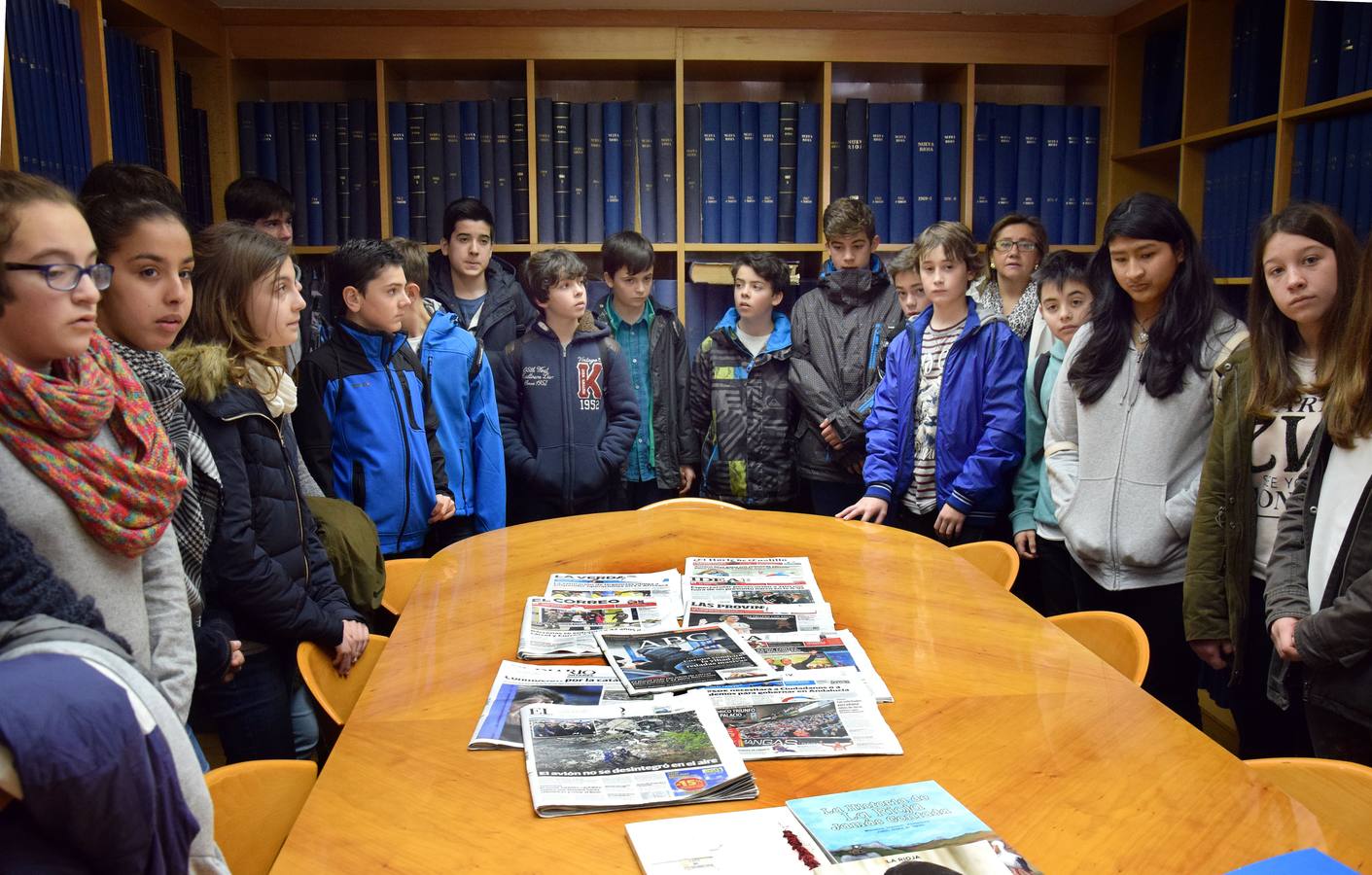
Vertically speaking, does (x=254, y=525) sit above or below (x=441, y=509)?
above

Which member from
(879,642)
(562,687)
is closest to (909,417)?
(879,642)

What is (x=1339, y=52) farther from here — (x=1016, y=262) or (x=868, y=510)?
(x=868, y=510)

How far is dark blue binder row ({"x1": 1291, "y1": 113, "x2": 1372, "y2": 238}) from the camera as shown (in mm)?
2879

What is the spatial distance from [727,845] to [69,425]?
0.99 metres

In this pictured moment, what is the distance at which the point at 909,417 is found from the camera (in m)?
3.08

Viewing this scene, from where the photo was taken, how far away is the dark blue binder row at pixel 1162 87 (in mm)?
3811

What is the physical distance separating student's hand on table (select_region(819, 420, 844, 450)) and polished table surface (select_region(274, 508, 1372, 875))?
4.67 feet

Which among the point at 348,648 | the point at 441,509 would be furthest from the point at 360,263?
the point at 348,648

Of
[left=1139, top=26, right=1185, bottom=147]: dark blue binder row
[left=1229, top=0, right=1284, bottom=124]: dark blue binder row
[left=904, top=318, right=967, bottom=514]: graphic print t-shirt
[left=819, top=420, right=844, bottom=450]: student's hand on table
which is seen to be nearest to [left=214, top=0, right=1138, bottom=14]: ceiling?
[left=1139, top=26, right=1185, bottom=147]: dark blue binder row

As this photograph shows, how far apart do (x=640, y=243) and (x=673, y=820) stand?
275 cm

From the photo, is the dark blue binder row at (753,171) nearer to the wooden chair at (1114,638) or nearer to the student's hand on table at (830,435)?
the student's hand on table at (830,435)

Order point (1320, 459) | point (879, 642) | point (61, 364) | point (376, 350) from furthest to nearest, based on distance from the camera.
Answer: point (376, 350) < point (1320, 459) < point (879, 642) < point (61, 364)

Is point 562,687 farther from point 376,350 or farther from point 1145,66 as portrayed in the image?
point 1145,66

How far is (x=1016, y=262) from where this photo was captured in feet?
11.0
